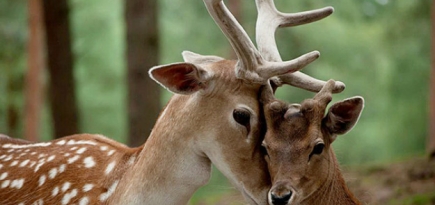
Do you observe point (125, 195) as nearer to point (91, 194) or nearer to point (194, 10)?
point (91, 194)

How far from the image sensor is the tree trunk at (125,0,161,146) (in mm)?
9641

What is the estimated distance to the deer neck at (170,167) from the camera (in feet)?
15.9

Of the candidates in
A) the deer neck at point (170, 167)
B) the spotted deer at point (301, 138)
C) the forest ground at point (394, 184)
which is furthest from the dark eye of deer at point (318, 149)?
the forest ground at point (394, 184)

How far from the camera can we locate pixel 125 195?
508cm

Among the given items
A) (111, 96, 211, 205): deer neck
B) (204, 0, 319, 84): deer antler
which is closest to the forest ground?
(111, 96, 211, 205): deer neck

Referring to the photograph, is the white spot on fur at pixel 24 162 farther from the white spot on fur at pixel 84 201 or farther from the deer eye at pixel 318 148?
the deer eye at pixel 318 148

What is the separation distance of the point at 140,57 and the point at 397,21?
14135mm

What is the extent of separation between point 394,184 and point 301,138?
248 inches

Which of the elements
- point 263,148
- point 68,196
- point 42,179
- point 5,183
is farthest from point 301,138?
point 5,183

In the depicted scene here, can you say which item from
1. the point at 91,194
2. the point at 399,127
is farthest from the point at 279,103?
the point at 399,127

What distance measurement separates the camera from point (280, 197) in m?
4.37

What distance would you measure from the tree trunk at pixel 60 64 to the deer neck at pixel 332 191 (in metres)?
6.78

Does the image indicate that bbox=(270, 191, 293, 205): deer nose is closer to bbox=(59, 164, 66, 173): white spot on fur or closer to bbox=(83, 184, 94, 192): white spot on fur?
bbox=(83, 184, 94, 192): white spot on fur

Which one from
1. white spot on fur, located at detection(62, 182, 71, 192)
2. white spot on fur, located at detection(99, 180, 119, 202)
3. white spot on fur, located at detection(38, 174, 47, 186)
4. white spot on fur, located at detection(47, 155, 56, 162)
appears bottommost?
white spot on fur, located at detection(99, 180, 119, 202)
